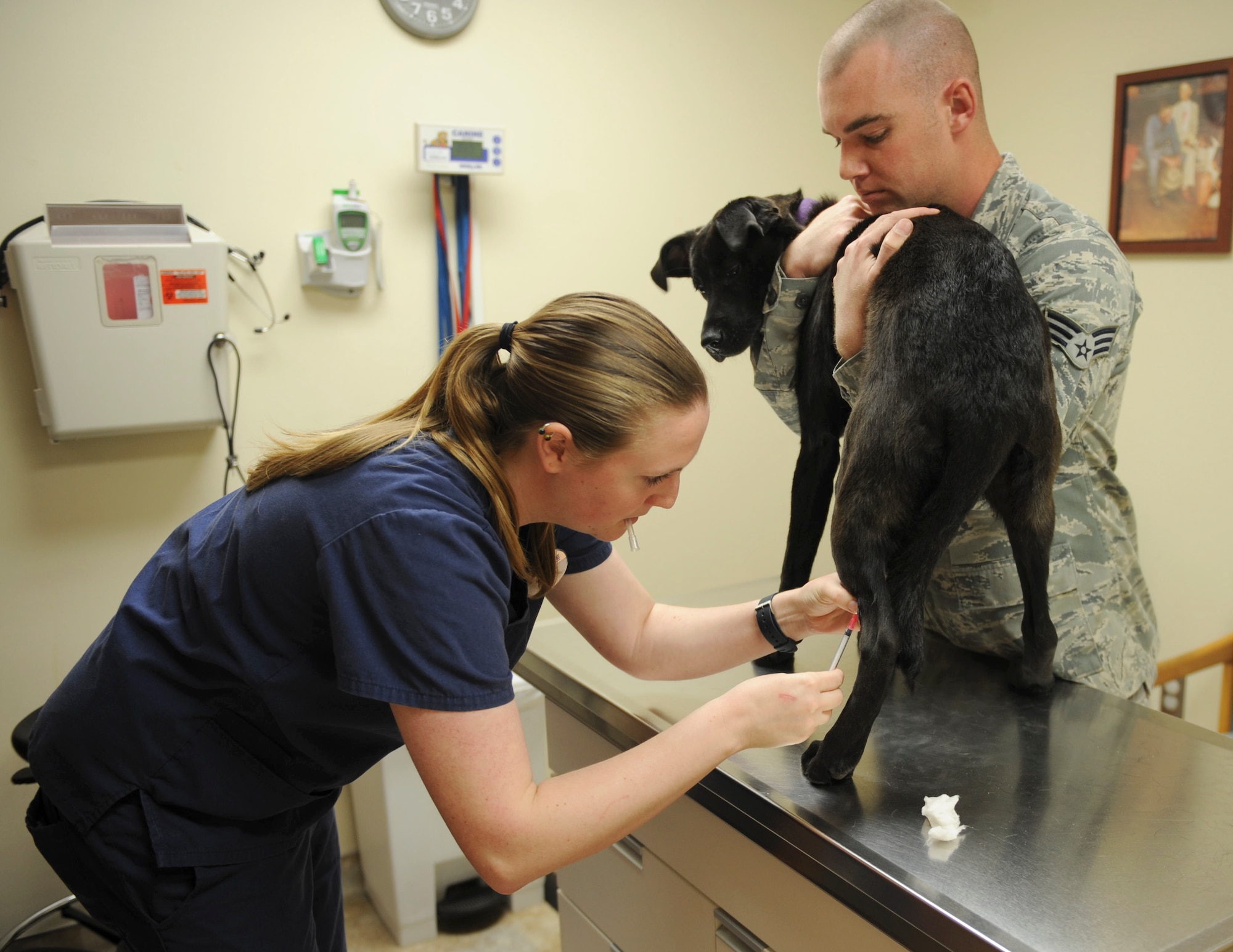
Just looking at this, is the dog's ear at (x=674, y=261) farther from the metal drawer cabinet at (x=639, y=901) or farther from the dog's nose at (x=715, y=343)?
the metal drawer cabinet at (x=639, y=901)

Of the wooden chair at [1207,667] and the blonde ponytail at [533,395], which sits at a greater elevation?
the blonde ponytail at [533,395]

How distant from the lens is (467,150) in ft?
7.22

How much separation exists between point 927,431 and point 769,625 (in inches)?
15.8

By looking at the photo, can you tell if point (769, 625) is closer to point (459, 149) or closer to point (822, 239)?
point (822, 239)

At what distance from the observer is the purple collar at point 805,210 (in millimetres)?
1196

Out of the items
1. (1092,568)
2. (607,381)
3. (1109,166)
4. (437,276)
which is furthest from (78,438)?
(1109,166)

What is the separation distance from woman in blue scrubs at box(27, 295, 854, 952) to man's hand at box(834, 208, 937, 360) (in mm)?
187

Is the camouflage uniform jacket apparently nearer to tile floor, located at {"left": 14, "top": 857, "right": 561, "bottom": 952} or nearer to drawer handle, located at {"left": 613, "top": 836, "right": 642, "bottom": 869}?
drawer handle, located at {"left": 613, "top": 836, "right": 642, "bottom": 869}

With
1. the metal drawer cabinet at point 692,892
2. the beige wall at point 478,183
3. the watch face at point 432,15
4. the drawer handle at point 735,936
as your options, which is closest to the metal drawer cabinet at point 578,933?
the metal drawer cabinet at point 692,892

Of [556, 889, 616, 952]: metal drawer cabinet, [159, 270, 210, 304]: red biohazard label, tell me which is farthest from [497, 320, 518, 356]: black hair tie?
[159, 270, 210, 304]: red biohazard label

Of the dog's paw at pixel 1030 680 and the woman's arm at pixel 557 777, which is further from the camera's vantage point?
the dog's paw at pixel 1030 680

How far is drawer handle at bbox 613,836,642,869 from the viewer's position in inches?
51.6

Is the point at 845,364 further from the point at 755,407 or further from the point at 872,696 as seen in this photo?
the point at 755,407

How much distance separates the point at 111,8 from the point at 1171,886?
7.53 feet
